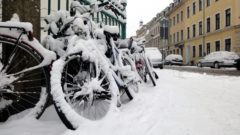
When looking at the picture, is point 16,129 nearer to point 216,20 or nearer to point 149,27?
point 216,20

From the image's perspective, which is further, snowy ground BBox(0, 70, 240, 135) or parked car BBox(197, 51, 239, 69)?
parked car BBox(197, 51, 239, 69)

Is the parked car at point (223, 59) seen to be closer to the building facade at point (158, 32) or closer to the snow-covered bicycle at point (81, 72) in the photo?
the snow-covered bicycle at point (81, 72)

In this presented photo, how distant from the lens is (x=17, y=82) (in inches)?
125

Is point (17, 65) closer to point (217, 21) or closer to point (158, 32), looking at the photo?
point (217, 21)

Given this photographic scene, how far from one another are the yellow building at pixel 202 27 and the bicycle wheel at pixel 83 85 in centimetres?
2764

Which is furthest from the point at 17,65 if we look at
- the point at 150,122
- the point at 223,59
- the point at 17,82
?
the point at 223,59

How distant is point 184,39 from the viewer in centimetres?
4619

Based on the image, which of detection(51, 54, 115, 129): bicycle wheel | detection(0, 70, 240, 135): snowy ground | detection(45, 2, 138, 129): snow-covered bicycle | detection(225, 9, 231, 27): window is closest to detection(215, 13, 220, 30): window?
detection(225, 9, 231, 27): window

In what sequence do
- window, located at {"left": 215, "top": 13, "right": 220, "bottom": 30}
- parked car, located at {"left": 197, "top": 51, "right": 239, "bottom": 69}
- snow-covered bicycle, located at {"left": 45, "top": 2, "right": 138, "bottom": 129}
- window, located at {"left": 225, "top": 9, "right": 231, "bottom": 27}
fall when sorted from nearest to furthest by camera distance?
1. snow-covered bicycle, located at {"left": 45, "top": 2, "right": 138, "bottom": 129}
2. parked car, located at {"left": 197, "top": 51, "right": 239, "bottom": 69}
3. window, located at {"left": 225, "top": 9, "right": 231, "bottom": 27}
4. window, located at {"left": 215, "top": 13, "right": 220, "bottom": 30}

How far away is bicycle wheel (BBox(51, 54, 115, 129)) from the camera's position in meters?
3.08

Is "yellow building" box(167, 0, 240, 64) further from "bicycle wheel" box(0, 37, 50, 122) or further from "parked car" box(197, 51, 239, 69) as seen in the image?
"bicycle wheel" box(0, 37, 50, 122)

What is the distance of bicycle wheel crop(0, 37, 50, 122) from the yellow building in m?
27.9

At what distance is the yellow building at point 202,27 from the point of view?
3069cm

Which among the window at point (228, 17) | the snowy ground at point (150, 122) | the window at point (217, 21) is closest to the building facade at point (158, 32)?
the window at point (217, 21)
